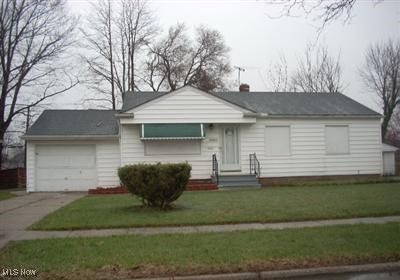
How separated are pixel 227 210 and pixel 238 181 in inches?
363

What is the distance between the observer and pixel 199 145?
23.0 meters

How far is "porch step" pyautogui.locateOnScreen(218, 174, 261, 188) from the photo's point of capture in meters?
21.6

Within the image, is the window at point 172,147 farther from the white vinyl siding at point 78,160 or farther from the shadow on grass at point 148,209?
the shadow on grass at point 148,209

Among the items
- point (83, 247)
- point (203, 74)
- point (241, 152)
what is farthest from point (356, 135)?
point (203, 74)

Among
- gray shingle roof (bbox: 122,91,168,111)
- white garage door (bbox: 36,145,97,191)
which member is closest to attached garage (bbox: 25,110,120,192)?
white garage door (bbox: 36,145,97,191)

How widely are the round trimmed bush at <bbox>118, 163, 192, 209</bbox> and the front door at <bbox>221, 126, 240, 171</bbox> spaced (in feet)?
32.7

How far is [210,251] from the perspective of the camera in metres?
8.09

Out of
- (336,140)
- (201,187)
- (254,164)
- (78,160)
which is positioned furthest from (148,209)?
(336,140)

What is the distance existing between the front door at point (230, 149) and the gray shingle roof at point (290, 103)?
4.62ft

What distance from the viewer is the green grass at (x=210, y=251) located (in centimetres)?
736

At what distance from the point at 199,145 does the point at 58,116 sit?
833 centimetres

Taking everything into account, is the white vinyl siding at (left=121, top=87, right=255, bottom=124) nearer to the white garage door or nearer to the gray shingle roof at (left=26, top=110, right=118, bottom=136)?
the gray shingle roof at (left=26, top=110, right=118, bottom=136)

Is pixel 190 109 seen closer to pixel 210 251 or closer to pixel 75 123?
pixel 75 123

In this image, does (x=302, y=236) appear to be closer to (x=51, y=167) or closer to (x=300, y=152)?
(x=300, y=152)
